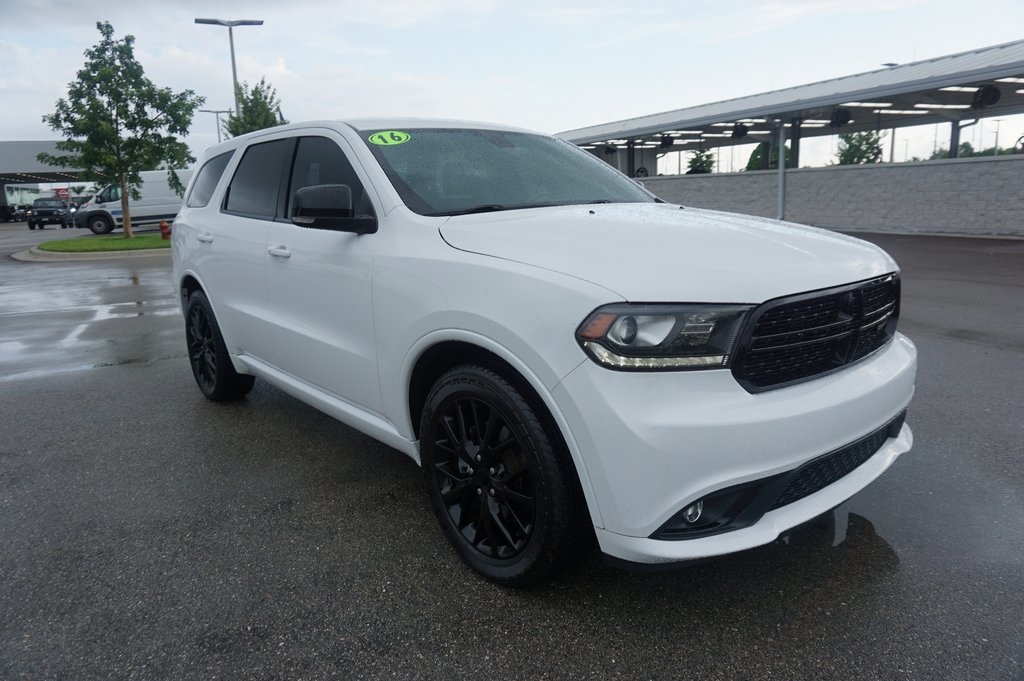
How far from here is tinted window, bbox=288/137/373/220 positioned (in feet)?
11.2

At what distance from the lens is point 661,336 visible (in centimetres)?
221

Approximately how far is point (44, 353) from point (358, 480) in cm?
497

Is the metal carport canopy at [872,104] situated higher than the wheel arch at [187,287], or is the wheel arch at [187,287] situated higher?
the metal carport canopy at [872,104]

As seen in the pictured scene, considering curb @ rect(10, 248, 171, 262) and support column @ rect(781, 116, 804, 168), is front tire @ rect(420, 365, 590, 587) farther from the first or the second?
support column @ rect(781, 116, 804, 168)

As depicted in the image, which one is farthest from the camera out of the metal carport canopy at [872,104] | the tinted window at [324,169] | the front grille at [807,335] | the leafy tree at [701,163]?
the leafy tree at [701,163]

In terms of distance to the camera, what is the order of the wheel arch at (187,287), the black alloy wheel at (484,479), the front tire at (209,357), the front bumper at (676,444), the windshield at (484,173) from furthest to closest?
the wheel arch at (187,287)
the front tire at (209,357)
the windshield at (484,173)
the black alloy wheel at (484,479)
the front bumper at (676,444)

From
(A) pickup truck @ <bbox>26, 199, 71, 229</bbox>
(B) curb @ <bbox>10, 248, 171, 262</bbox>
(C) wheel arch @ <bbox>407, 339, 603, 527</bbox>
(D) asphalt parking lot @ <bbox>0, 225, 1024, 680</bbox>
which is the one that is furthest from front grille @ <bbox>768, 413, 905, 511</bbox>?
(A) pickup truck @ <bbox>26, 199, 71, 229</bbox>

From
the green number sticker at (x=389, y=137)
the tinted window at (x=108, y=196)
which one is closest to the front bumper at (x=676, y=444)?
the green number sticker at (x=389, y=137)

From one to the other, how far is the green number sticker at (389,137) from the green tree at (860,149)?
19.8 meters

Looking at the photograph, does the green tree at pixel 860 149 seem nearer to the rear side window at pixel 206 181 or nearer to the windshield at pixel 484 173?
the windshield at pixel 484 173

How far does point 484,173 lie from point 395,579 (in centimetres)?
183

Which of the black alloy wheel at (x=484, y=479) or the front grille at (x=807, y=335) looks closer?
the front grille at (x=807, y=335)

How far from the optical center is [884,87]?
1669 cm

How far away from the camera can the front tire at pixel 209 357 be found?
4.94 meters
